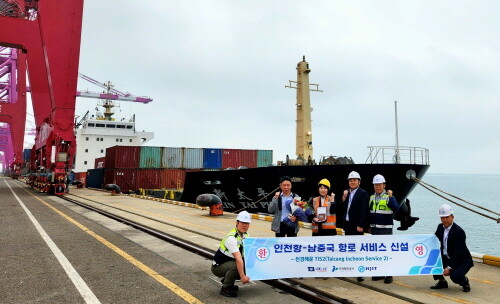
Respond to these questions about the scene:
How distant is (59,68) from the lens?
90.6 feet

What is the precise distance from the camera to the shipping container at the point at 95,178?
37.1m

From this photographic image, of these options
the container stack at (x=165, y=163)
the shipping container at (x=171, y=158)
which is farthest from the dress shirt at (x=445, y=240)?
the shipping container at (x=171, y=158)

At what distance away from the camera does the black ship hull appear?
13.1m

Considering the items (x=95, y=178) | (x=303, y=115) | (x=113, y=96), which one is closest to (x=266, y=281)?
(x=303, y=115)

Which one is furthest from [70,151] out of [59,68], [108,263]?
[108,263]

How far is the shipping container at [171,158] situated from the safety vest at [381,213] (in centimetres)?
2640

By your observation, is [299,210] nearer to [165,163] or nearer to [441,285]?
[441,285]

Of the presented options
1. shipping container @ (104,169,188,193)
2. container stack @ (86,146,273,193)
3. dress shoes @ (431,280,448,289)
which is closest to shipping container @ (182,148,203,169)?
container stack @ (86,146,273,193)

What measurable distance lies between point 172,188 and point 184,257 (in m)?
23.9

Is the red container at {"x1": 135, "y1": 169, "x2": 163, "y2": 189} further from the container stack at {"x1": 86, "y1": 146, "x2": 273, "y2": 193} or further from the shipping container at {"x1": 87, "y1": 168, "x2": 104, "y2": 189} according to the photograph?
the shipping container at {"x1": 87, "y1": 168, "x2": 104, "y2": 189}

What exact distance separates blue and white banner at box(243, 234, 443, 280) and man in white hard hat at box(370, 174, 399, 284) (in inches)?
14.0

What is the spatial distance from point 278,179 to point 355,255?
32.7 ft

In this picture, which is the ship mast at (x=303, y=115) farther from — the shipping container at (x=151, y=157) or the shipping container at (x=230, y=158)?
the shipping container at (x=151, y=157)

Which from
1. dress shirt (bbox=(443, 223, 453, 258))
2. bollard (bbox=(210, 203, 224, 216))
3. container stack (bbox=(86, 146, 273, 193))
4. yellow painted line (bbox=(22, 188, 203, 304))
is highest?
container stack (bbox=(86, 146, 273, 193))
